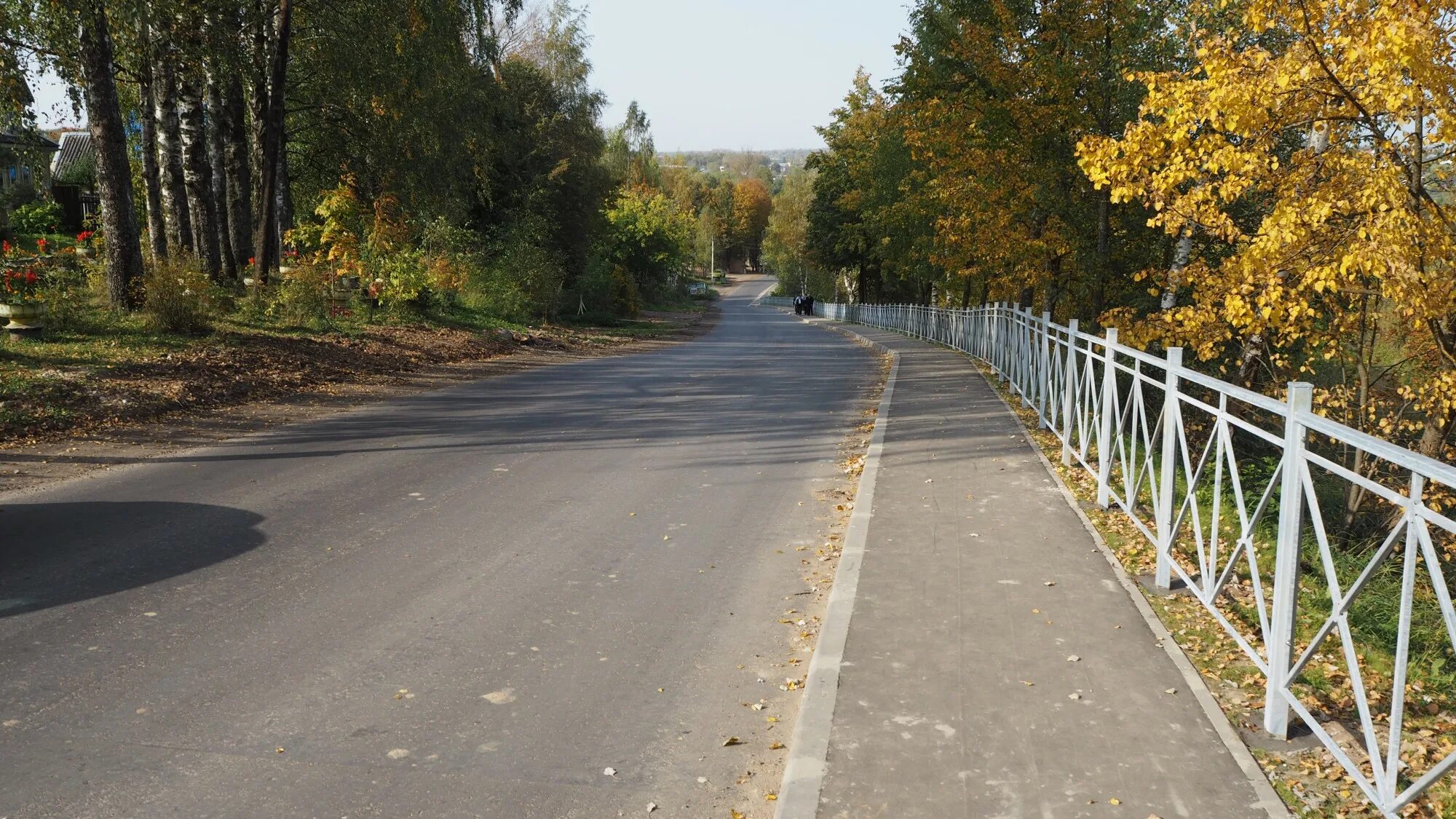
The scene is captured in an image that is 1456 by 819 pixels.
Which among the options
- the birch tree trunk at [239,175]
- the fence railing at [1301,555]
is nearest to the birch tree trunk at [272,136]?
the birch tree trunk at [239,175]

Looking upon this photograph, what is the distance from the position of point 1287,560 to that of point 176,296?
614 inches

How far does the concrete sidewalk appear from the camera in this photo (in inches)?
147

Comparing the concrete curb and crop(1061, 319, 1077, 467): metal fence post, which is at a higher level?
crop(1061, 319, 1077, 467): metal fence post

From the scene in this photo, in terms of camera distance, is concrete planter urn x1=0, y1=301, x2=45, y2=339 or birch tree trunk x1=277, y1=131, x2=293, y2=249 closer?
concrete planter urn x1=0, y1=301, x2=45, y2=339

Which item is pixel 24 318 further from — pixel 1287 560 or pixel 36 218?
pixel 36 218

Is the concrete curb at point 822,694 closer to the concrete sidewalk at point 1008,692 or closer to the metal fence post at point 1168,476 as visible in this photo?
the concrete sidewalk at point 1008,692

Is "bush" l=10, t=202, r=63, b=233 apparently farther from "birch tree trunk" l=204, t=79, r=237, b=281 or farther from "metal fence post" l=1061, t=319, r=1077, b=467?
"metal fence post" l=1061, t=319, r=1077, b=467

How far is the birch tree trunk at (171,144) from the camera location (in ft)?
59.5

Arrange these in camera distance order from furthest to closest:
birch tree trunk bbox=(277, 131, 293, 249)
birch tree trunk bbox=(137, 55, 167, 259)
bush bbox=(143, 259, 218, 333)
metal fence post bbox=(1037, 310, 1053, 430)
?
1. birch tree trunk bbox=(277, 131, 293, 249)
2. birch tree trunk bbox=(137, 55, 167, 259)
3. bush bbox=(143, 259, 218, 333)
4. metal fence post bbox=(1037, 310, 1053, 430)

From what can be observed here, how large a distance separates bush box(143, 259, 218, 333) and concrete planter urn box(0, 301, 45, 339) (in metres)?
1.62

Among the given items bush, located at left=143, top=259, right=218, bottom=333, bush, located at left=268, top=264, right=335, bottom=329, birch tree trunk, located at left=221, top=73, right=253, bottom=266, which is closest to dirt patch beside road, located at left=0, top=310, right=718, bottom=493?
bush, located at left=143, top=259, right=218, bottom=333

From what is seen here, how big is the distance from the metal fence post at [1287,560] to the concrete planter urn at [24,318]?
49.2 ft

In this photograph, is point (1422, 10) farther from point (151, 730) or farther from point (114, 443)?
point (114, 443)

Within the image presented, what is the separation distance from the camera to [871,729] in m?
4.25
